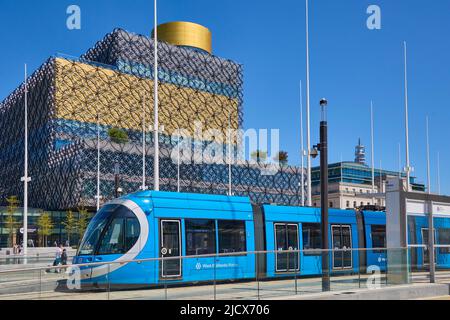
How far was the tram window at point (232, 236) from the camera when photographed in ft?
69.3

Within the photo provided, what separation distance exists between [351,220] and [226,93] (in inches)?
3591

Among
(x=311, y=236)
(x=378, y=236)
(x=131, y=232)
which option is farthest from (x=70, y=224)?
(x=131, y=232)

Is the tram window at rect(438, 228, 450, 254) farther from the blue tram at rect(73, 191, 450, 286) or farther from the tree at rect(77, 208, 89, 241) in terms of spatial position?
the tree at rect(77, 208, 89, 241)

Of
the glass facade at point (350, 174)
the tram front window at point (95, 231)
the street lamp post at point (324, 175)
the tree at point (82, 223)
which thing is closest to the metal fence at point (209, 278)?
the street lamp post at point (324, 175)

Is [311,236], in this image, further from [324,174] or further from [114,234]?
[114,234]

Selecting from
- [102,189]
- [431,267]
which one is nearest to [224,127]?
[102,189]

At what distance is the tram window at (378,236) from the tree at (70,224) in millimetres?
54421

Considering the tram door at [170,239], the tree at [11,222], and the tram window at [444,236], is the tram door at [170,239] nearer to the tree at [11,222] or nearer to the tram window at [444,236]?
the tram window at [444,236]

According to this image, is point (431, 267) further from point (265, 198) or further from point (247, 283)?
point (265, 198)

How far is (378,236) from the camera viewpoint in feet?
88.2

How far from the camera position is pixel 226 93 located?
115m

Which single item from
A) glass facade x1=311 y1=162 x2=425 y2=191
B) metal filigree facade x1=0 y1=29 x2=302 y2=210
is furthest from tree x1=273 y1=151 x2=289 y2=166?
glass facade x1=311 y1=162 x2=425 y2=191
